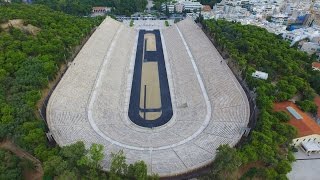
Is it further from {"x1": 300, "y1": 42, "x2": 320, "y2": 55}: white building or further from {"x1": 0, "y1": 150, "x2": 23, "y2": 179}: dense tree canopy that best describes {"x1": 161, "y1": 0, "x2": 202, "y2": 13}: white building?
{"x1": 0, "y1": 150, "x2": 23, "y2": 179}: dense tree canopy

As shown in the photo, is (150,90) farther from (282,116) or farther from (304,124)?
(304,124)

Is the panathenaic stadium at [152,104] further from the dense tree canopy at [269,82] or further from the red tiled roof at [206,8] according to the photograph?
the red tiled roof at [206,8]

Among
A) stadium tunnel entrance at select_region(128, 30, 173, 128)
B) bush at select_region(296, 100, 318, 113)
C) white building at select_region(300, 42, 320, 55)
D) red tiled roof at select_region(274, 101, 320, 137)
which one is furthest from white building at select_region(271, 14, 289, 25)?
red tiled roof at select_region(274, 101, 320, 137)

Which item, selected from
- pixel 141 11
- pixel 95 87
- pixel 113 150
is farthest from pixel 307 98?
pixel 141 11

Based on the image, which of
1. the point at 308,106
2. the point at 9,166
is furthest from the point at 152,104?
the point at 308,106

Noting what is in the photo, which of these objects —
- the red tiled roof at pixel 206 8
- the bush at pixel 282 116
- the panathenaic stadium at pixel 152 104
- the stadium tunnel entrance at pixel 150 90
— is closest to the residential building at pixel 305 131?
the bush at pixel 282 116
